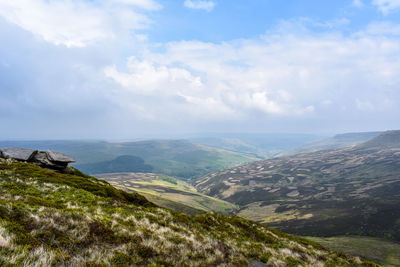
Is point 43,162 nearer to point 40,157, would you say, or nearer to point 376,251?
point 40,157

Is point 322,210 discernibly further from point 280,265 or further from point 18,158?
point 18,158

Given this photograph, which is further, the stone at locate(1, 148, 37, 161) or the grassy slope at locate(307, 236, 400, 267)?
the grassy slope at locate(307, 236, 400, 267)

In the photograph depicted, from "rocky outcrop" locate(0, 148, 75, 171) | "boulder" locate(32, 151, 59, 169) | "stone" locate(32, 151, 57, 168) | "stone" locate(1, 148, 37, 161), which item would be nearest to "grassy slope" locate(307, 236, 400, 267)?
"rocky outcrop" locate(0, 148, 75, 171)

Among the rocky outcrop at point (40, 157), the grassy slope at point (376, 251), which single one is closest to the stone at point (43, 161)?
the rocky outcrop at point (40, 157)

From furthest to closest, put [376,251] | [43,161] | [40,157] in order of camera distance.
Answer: [376,251], [40,157], [43,161]

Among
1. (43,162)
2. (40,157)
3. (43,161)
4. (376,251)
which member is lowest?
(376,251)

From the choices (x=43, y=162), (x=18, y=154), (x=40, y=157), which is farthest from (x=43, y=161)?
(x=18, y=154)

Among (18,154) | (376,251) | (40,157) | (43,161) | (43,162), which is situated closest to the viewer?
(18,154)

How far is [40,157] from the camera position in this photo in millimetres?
43875

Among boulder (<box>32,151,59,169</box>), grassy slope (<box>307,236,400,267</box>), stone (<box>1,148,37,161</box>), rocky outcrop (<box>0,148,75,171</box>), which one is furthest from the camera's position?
grassy slope (<box>307,236,400,267</box>)

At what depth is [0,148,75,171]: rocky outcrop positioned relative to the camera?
41388mm

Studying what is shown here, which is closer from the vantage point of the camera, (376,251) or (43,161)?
(43,161)

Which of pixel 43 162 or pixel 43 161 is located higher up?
pixel 43 161

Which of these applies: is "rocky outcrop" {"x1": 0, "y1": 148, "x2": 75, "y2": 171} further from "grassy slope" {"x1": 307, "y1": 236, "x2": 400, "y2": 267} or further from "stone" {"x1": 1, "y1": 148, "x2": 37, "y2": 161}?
"grassy slope" {"x1": 307, "y1": 236, "x2": 400, "y2": 267}
